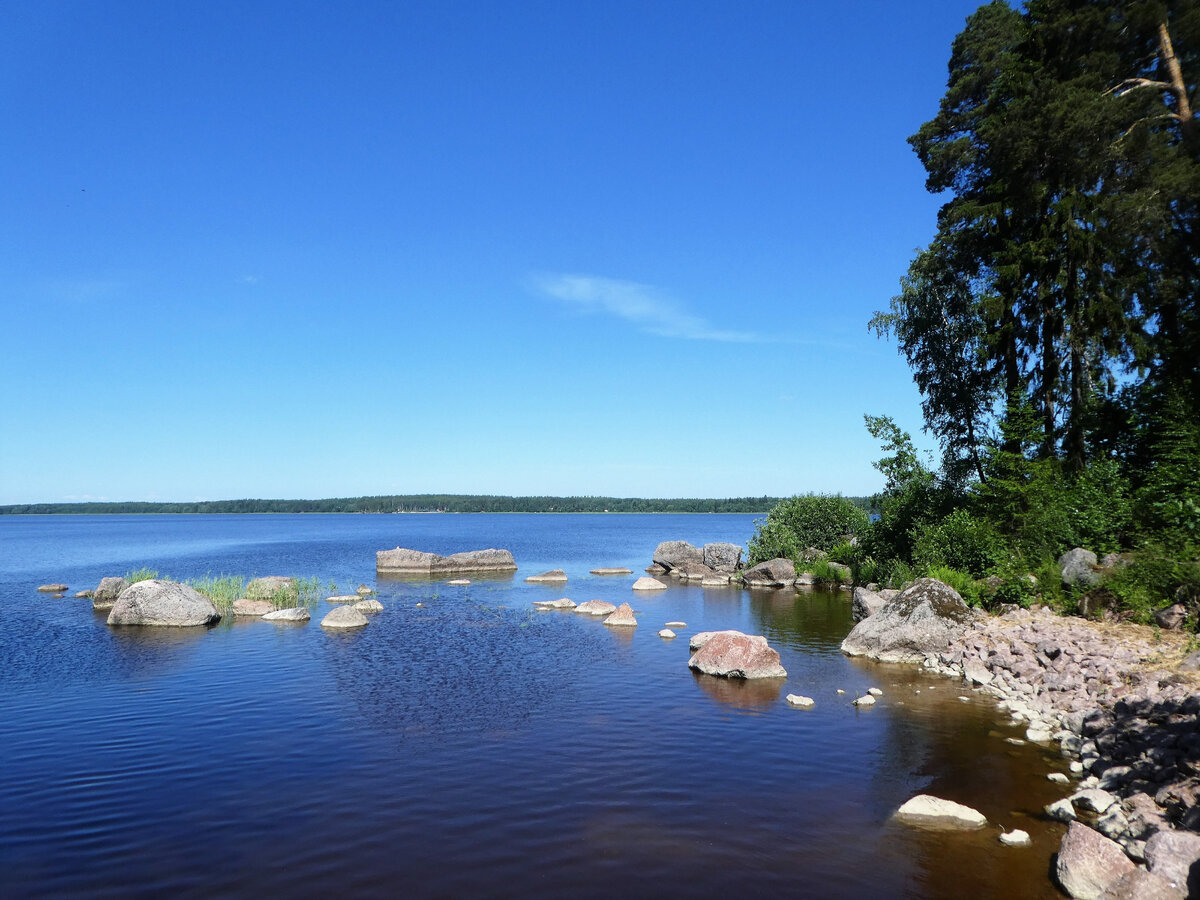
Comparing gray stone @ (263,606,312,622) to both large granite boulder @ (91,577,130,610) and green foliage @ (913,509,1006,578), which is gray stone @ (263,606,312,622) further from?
green foliage @ (913,509,1006,578)

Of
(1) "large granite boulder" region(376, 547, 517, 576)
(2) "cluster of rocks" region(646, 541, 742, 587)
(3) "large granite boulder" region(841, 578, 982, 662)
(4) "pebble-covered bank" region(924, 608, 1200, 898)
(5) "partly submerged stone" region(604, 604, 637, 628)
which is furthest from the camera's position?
(1) "large granite boulder" region(376, 547, 517, 576)

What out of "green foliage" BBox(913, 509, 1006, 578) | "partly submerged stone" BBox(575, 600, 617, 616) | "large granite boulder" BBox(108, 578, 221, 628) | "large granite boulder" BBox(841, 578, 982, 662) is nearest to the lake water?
"large granite boulder" BBox(841, 578, 982, 662)

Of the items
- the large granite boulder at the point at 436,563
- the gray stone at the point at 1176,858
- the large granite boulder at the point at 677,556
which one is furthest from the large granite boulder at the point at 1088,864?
the large granite boulder at the point at 436,563

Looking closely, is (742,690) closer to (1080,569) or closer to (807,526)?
(1080,569)

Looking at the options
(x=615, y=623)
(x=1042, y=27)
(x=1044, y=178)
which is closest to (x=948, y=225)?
(x=1044, y=178)

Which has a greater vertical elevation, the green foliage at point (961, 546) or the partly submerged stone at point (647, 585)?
the green foliage at point (961, 546)

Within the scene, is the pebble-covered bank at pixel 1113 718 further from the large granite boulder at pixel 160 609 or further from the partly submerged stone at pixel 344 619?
the large granite boulder at pixel 160 609

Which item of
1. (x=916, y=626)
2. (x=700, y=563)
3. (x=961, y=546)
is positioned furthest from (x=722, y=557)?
(x=916, y=626)

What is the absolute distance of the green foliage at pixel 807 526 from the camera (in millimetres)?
56531

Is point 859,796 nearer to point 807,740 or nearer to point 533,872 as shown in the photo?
point 807,740

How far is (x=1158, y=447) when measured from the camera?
26094 millimetres

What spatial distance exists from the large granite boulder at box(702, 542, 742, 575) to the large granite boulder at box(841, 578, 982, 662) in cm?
3022

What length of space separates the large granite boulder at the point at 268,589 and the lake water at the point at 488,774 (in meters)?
10.4

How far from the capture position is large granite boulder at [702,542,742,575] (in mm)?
59156
